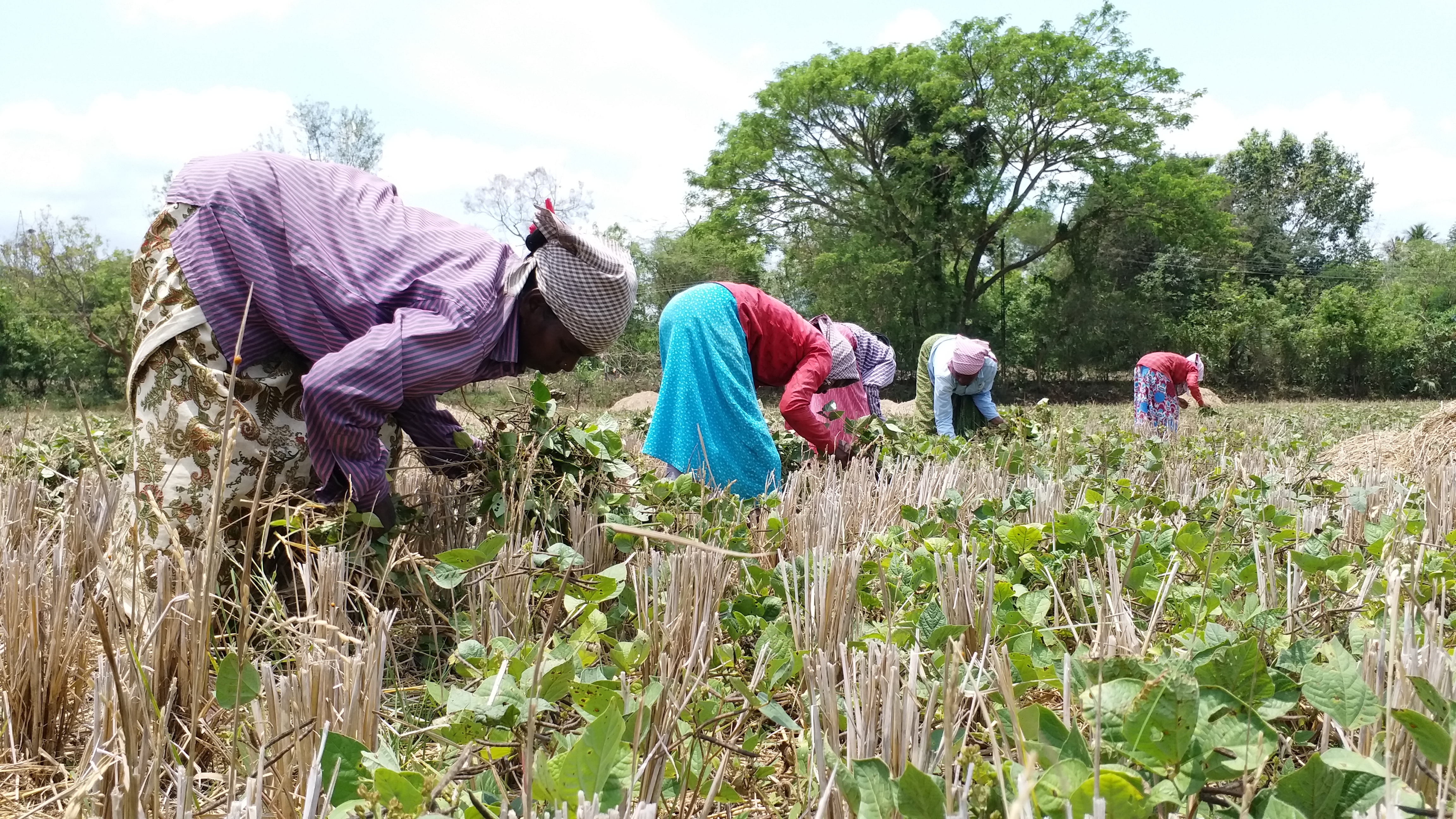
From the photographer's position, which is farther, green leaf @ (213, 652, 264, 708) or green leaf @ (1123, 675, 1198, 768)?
green leaf @ (213, 652, 264, 708)

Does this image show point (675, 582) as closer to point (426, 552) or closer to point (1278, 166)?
point (426, 552)

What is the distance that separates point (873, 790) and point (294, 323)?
1.87 meters

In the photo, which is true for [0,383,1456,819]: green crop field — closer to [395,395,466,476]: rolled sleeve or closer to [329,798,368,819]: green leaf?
[329,798,368,819]: green leaf

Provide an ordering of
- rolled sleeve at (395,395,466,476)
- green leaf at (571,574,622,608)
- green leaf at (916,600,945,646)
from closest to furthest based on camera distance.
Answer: green leaf at (916,600,945,646), green leaf at (571,574,622,608), rolled sleeve at (395,395,466,476)

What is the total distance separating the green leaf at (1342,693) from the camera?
3.14ft

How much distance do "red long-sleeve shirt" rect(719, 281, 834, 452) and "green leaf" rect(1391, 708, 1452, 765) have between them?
2.98 meters

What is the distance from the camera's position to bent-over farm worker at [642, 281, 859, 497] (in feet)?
12.1

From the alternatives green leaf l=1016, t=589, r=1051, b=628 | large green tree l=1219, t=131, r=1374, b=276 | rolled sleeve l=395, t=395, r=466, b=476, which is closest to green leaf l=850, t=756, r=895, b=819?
green leaf l=1016, t=589, r=1051, b=628

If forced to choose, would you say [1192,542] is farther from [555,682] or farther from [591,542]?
[591,542]

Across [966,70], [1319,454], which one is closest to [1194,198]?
[966,70]

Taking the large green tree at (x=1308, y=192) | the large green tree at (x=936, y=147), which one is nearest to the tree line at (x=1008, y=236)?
the large green tree at (x=936, y=147)

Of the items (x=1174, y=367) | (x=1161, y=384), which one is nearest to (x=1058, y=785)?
(x=1161, y=384)

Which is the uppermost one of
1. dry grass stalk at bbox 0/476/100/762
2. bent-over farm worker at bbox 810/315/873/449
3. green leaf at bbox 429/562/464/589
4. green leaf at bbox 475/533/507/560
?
bent-over farm worker at bbox 810/315/873/449

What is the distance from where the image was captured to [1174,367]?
9.01 metres
